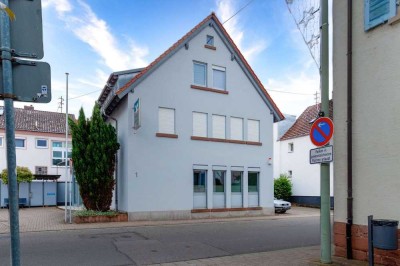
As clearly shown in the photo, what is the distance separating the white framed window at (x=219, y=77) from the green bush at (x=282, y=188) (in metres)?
13.5

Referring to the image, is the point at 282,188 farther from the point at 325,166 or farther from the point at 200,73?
the point at 325,166

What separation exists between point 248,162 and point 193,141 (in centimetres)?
401

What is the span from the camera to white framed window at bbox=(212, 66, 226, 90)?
21297 mm

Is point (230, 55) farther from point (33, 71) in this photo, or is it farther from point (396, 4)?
point (33, 71)

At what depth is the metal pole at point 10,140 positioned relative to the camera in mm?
2564

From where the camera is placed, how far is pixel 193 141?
2000 cm

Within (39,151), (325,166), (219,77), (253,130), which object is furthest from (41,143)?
(325,166)

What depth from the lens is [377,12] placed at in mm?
7523

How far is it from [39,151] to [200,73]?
21.7 m

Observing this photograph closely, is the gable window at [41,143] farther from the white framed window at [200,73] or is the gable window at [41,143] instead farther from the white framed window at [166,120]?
the white framed window at [200,73]

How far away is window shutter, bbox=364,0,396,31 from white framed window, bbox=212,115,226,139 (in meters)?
13.5

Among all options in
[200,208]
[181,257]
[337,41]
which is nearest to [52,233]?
[181,257]

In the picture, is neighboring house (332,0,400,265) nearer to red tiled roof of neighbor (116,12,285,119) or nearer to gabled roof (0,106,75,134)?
red tiled roof of neighbor (116,12,285,119)

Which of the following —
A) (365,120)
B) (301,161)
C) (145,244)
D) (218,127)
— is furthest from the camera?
(301,161)
